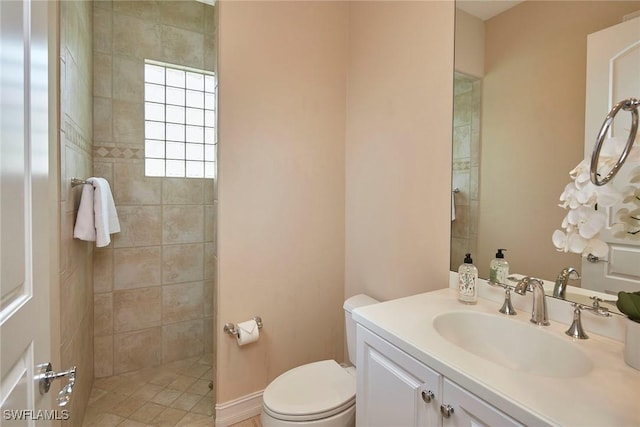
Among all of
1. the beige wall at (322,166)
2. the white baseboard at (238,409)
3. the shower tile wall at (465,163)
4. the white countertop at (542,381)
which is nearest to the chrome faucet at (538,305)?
the white countertop at (542,381)

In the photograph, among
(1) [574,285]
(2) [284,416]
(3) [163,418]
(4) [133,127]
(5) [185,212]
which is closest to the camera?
(1) [574,285]

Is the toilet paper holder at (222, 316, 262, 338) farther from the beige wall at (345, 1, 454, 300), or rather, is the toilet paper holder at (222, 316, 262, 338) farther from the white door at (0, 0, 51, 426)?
the white door at (0, 0, 51, 426)

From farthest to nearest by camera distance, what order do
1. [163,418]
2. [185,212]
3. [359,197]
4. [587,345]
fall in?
[185,212], [359,197], [163,418], [587,345]

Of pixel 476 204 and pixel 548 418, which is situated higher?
pixel 476 204

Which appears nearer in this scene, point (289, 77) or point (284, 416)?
point (284, 416)

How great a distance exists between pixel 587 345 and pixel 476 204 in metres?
0.64

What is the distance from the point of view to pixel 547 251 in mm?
1125

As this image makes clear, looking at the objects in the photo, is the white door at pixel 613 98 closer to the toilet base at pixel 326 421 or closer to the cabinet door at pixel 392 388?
the cabinet door at pixel 392 388

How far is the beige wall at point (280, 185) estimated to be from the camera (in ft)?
5.60

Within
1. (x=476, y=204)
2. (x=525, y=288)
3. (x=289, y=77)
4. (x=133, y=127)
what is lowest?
(x=525, y=288)

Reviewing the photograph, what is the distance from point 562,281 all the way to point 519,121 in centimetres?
63

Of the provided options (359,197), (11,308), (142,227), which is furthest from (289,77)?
(11,308)

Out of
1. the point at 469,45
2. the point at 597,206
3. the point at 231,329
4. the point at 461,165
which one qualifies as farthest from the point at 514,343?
the point at 231,329

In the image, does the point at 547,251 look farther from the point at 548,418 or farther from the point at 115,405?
the point at 115,405
